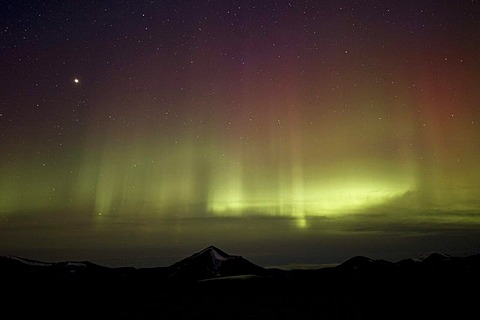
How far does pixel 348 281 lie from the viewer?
586ft

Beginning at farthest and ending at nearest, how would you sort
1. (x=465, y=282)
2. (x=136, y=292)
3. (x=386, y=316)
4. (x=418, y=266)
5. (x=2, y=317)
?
1. (x=418, y=266)
2. (x=136, y=292)
3. (x=465, y=282)
4. (x=2, y=317)
5. (x=386, y=316)

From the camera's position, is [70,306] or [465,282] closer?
[70,306]

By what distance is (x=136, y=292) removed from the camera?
6309 inches

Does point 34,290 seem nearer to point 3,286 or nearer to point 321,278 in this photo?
point 3,286

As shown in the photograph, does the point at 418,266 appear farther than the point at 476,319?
Yes

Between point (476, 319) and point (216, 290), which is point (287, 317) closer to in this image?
point (476, 319)

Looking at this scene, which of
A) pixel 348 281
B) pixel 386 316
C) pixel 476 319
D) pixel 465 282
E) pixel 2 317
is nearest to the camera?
pixel 476 319

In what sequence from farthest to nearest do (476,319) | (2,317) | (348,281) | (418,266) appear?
1. (418,266)
2. (348,281)
3. (2,317)
4. (476,319)

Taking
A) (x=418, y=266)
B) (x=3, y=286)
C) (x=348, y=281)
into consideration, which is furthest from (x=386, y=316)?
(x=3, y=286)

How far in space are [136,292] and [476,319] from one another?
12845cm

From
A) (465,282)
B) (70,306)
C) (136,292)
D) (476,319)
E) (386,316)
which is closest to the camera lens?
(476,319)

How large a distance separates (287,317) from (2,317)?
210ft

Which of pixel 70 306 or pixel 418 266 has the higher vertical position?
pixel 418 266

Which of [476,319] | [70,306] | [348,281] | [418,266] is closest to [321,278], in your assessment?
[348,281]
